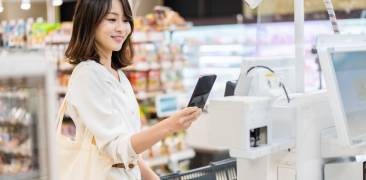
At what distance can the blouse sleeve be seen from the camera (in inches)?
73.4

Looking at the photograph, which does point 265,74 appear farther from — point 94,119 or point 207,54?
point 207,54

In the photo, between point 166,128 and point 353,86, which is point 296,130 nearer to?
point 353,86

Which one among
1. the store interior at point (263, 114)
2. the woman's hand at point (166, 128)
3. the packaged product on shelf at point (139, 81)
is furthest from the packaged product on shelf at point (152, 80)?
the woman's hand at point (166, 128)

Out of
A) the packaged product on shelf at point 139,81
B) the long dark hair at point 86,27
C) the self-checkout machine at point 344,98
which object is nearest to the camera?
the self-checkout machine at point 344,98

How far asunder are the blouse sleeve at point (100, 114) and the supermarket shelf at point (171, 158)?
12.7 ft

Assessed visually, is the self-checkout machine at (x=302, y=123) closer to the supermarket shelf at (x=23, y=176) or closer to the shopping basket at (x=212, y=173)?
the shopping basket at (x=212, y=173)

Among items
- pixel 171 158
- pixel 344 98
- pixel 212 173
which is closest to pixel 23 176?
pixel 344 98

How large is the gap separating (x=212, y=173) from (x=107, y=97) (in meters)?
0.82

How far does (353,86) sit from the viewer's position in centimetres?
183

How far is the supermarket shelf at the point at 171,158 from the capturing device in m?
5.79

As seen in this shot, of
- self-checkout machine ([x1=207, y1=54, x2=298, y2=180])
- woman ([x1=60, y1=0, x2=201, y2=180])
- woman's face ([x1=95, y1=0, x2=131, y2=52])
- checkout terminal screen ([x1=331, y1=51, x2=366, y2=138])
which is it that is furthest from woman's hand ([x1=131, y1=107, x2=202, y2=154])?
checkout terminal screen ([x1=331, y1=51, x2=366, y2=138])

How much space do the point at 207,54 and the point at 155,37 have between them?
2.41m

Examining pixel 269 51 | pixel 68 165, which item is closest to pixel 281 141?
pixel 68 165

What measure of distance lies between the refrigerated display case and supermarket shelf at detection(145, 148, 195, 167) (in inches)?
188
